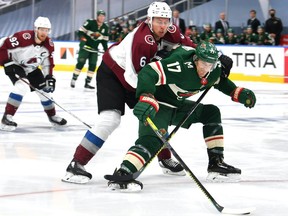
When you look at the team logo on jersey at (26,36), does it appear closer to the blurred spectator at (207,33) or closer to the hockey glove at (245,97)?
the hockey glove at (245,97)

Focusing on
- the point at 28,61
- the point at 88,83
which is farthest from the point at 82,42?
the point at 28,61

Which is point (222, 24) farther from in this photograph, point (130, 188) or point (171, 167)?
point (130, 188)

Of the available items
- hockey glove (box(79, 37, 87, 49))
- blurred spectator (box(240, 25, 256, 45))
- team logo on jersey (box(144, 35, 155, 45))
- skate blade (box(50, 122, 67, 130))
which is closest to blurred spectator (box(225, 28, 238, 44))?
blurred spectator (box(240, 25, 256, 45))

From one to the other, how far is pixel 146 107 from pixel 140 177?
0.84 meters

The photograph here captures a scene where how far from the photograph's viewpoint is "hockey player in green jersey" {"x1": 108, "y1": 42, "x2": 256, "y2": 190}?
416 cm

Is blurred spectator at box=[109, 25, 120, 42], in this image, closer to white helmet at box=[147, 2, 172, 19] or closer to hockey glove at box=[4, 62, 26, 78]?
hockey glove at box=[4, 62, 26, 78]

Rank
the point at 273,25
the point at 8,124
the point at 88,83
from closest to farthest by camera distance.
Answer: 1. the point at 8,124
2. the point at 88,83
3. the point at 273,25

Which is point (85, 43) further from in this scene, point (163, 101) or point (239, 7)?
point (163, 101)

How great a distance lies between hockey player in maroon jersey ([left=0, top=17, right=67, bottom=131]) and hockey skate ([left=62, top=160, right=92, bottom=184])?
2.66 meters

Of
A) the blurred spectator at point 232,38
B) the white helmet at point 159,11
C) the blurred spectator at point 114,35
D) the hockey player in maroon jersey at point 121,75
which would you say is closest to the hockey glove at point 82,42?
the blurred spectator at point 232,38

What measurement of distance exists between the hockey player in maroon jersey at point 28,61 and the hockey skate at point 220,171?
9.22ft

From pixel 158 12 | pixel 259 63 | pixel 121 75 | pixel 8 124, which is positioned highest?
pixel 158 12

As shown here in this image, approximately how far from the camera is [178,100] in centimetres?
451

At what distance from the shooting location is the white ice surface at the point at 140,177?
392 cm
